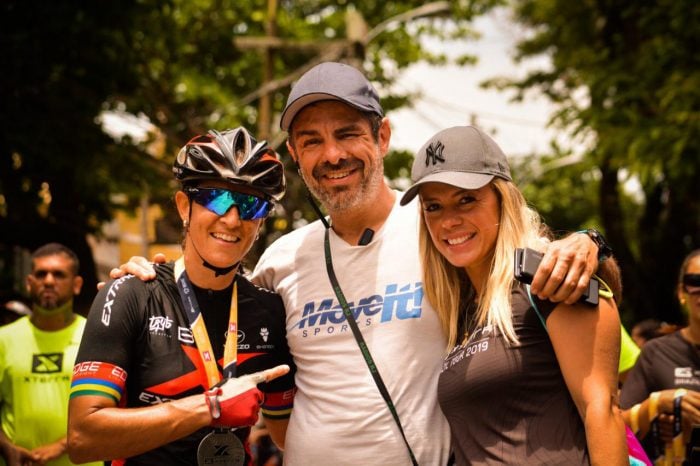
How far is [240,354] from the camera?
3.71 meters

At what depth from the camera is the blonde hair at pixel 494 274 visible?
11.2 ft

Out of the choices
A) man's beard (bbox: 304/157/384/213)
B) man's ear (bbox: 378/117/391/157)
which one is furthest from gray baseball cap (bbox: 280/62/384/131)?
man's beard (bbox: 304/157/384/213)

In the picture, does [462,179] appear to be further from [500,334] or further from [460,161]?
[500,334]

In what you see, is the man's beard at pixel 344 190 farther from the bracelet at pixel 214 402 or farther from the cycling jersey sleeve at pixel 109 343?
the bracelet at pixel 214 402

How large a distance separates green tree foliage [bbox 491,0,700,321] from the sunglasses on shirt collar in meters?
4.31

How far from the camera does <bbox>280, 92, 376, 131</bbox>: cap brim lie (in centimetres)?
395

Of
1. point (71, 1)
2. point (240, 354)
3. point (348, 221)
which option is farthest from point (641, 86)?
point (240, 354)

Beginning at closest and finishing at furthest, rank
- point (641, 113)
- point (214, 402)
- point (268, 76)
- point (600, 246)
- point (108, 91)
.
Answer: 1. point (214, 402)
2. point (600, 246)
3. point (641, 113)
4. point (108, 91)
5. point (268, 76)

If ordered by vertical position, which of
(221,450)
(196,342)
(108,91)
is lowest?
(221,450)

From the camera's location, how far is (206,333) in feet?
11.8

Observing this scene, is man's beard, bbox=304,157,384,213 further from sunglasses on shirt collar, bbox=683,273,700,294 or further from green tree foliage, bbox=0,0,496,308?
green tree foliage, bbox=0,0,496,308

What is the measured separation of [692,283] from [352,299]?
11.2ft

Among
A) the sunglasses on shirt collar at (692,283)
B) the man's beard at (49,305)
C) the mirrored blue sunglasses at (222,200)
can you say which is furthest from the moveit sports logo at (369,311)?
the man's beard at (49,305)

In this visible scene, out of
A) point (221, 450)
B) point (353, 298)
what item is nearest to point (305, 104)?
point (353, 298)
